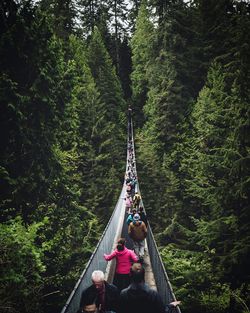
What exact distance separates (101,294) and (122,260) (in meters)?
1.98

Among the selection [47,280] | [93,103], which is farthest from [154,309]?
[93,103]

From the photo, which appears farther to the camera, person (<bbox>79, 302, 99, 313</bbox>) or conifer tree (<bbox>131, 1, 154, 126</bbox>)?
conifer tree (<bbox>131, 1, 154, 126</bbox>)

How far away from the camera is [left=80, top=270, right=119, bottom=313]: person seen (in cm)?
396

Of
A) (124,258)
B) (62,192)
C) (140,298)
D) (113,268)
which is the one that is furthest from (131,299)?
(62,192)

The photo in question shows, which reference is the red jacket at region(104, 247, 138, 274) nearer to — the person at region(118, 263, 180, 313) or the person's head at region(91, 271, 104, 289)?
the person's head at region(91, 271, 104, 289)

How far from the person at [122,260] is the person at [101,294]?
185 cm

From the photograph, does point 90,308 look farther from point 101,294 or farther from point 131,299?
point 131,299

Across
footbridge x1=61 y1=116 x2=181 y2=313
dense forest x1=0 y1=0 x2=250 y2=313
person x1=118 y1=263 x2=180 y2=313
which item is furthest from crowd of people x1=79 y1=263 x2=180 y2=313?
dense forest x1=0 y1=0 x2=250 y2=313

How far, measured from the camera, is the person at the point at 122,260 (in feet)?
19.7

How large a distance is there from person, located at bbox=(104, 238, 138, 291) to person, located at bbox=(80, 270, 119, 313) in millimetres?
1851

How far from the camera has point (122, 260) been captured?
6.05 metres

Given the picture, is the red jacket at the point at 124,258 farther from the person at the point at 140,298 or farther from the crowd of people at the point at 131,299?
the person at the point at 140,298

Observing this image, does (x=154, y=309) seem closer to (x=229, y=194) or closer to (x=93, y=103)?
(x=229, y=194)

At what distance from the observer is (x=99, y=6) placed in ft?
188
